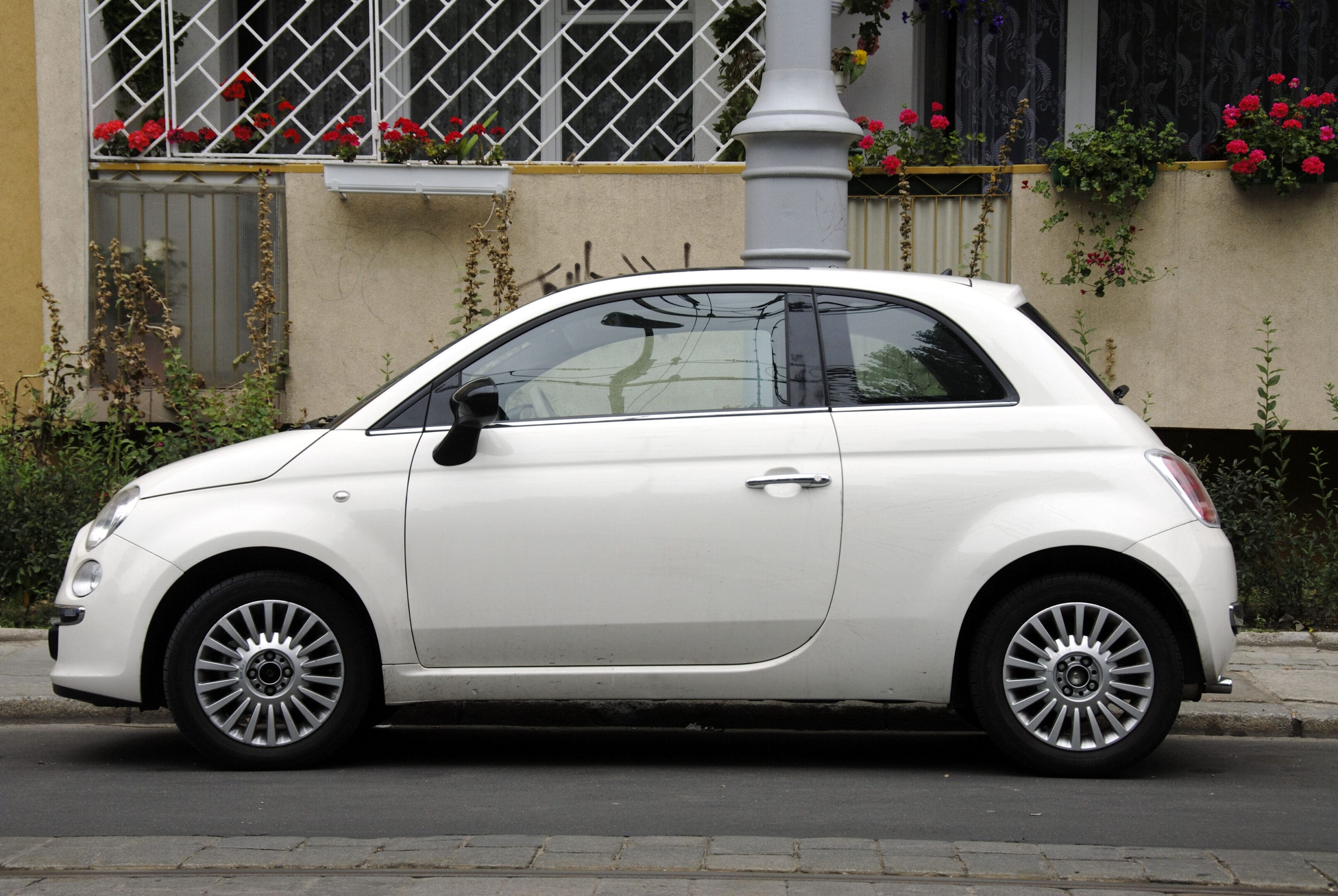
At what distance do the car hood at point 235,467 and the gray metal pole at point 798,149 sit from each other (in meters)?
2.20

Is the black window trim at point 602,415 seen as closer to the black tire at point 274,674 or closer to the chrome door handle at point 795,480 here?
the chrome door handle at point 795,480

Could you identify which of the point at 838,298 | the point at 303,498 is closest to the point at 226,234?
the point at 303,498

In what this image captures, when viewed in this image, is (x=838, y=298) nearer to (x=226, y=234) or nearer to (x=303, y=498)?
(x=303, y=498)

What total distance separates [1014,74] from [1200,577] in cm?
655

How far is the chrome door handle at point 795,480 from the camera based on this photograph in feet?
16.7

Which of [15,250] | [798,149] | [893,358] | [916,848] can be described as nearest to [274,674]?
[916,848]

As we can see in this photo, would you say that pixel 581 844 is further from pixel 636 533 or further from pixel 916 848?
pixel 636 533

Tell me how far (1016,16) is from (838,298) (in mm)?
6248

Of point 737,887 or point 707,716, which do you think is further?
point 707,716

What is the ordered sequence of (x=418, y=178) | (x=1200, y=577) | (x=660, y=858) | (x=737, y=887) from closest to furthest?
1. (x=737, y=887)
2. (x=660, y=858)
3. (x=1200, y=577)
4. (x=418, y=178)

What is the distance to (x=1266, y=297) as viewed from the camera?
908cm

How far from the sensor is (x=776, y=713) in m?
6.29

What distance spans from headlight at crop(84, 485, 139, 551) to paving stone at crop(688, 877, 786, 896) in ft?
8.38

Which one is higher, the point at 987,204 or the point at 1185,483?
the point at 987,204
